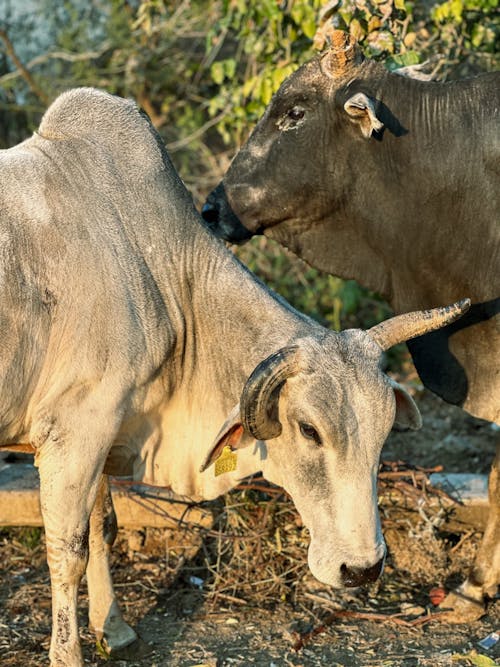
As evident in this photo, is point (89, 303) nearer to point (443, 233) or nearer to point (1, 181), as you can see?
point (1, 181)

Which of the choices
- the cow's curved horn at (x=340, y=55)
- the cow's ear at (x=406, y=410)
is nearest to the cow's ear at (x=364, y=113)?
the cow's curved horn at (x=340, y=55)

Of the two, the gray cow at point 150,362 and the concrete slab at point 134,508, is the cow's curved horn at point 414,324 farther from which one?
the concrete slab at point 134,508

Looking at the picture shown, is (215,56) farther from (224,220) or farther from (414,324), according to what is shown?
(414,324)

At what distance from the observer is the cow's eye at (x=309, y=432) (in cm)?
346

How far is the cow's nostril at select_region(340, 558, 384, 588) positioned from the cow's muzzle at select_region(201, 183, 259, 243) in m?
1.59

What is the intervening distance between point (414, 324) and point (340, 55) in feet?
4.19

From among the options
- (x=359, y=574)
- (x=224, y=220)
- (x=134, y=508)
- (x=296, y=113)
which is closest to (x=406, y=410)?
(x=359, y=574)

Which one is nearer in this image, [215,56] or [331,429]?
[331,429]

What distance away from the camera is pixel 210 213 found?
Answer: 4449 mm

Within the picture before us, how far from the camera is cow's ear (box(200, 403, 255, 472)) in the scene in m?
3.51

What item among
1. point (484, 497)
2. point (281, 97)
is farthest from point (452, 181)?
point (484, 497)

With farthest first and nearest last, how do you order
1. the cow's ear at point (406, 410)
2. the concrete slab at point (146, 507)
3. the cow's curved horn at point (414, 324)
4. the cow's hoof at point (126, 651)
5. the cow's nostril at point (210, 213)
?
the concrete slab at point (146, 507) → the cow's nostril at point (210, 213) → the cow's hoof at point (126, 651) → the cow's ear at point (406, 410) → the cow's curved horn at point (414, 324)

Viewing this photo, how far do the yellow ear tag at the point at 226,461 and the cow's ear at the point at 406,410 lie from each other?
62cm

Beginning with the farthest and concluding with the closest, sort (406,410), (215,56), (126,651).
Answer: (215,56)
(126,651)
(406,410)
